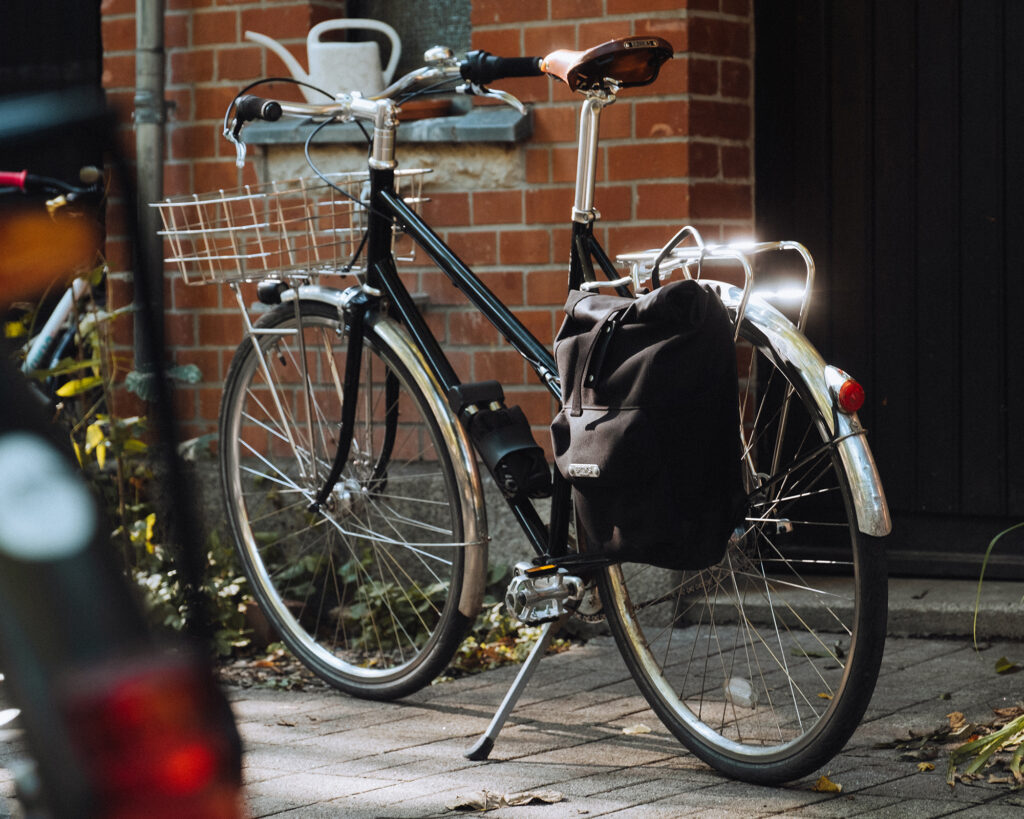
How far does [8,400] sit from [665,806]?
2.00 metres

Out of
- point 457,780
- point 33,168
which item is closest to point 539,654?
point 457,780

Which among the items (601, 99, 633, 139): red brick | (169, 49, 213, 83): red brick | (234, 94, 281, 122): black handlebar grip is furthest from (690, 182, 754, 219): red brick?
(169, 49, 213, 83): red brick

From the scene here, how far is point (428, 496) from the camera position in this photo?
14.3 ft

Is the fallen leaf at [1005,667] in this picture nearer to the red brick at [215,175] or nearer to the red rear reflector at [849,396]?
the red rear reflector at [849,396]

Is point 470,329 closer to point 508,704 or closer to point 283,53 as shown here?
point 283,53

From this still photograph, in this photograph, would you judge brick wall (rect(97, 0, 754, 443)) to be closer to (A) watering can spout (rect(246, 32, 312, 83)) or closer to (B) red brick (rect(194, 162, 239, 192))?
(B) red brick (rect(194, 162, 239, 192))

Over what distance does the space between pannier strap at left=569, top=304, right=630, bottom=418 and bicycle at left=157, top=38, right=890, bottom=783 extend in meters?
0.16

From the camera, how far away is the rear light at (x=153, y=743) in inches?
33.0

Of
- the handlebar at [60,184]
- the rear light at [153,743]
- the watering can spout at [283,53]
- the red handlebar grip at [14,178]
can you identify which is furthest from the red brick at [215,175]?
the rear light at [153,743]

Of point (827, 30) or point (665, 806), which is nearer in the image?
point (665, 806)

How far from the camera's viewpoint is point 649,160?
4047 millimetres

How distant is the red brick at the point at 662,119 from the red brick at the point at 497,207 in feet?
1.39

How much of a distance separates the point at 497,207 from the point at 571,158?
0.27 meters

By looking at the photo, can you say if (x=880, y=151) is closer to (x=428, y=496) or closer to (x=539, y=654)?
(x=428, y=496)
